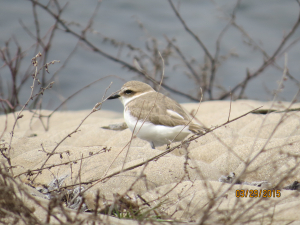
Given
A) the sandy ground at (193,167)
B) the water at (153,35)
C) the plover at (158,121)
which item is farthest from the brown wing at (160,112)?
the water at (153,35)

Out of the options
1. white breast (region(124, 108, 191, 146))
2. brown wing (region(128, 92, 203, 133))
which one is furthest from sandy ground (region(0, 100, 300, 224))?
brown wing (region(128, 92, 203, 133))

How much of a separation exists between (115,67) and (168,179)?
6666 millimetres

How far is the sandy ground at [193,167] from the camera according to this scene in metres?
2.30

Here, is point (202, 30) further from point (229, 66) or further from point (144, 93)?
point (144, 93)

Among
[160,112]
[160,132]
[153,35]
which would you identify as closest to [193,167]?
[160,132]

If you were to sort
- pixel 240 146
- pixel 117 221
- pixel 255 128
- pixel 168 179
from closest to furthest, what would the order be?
pixel 117 221 < pixel 168 179 < pixel 240 146 < pixel 255 128

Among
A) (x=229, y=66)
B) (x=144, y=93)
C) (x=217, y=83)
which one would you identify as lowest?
(x=144, y=93)

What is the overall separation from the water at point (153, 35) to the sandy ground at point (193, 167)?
12.5 ft

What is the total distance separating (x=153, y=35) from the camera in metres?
9.50

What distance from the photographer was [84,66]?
31.1 feet

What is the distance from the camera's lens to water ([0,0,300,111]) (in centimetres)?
904

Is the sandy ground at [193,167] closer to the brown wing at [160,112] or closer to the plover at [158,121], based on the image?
the plover at [158,121]

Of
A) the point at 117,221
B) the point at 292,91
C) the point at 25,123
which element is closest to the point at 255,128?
the point at 117,221

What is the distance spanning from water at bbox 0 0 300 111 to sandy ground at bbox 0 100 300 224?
3800mm
